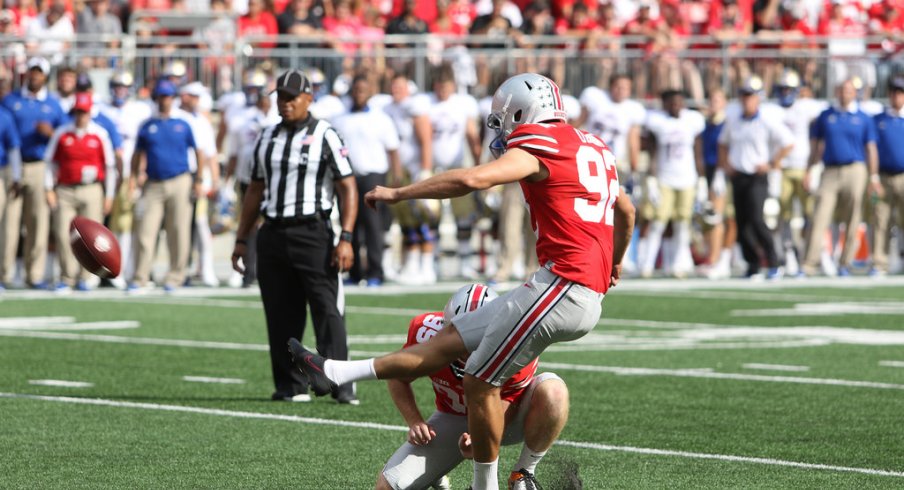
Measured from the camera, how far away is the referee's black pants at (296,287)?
30.4 feet

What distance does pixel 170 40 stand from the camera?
1983 cm

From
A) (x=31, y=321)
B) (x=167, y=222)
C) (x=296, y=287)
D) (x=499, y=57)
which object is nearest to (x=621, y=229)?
(x=296, y=287)

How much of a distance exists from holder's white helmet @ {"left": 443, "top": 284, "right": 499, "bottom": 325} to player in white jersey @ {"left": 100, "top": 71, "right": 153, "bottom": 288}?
37.9 ft

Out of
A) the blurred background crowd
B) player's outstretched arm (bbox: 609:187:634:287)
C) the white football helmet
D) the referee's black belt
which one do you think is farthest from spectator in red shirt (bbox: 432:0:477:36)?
the white football helmet

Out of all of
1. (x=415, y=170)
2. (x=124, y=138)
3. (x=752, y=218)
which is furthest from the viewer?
(x=752, y=218)

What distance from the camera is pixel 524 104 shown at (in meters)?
5.99

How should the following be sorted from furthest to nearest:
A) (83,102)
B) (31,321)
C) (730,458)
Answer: (83,102) < (31,321) < (730,458)

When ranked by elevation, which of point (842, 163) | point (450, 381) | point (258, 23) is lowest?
point (842, 163)

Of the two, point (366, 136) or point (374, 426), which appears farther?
point (366, 136)

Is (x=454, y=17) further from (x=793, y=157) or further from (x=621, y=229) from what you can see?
(x=621, y=229)

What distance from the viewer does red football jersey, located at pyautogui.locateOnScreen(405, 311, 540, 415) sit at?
6102mm

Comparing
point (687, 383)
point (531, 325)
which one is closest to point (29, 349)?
point (687, 383)

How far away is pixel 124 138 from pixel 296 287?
8.72 m

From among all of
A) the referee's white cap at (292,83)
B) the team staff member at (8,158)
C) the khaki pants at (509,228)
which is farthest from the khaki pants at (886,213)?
the referee's white cap at (292,83)
